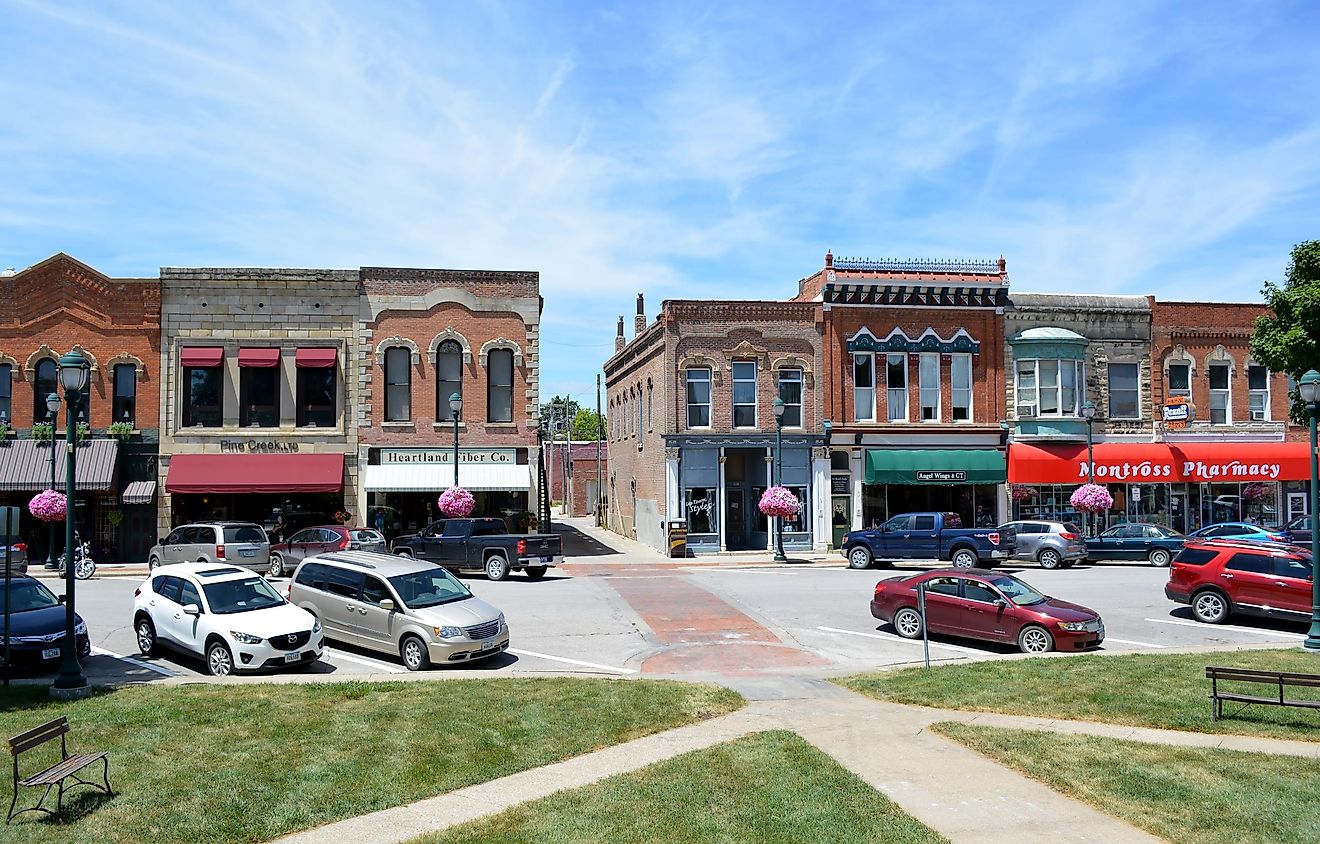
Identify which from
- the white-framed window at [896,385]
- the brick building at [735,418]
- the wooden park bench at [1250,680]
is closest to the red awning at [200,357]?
the brick building at [735,418]

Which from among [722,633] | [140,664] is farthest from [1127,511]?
[140,664]

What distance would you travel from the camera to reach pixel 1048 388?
40125 millimetres

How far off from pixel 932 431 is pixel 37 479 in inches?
1229

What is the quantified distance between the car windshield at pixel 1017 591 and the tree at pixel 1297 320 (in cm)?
1481

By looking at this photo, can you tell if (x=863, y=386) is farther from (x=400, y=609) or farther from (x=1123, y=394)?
(x=400, y=609)

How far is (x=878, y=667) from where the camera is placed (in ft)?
56.0

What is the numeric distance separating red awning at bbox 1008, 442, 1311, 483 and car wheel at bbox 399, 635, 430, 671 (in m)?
28.6

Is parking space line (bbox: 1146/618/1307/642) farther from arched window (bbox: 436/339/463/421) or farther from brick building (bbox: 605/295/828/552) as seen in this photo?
arched window (bbox: 436/339/463/421)

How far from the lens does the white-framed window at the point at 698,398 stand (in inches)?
1521

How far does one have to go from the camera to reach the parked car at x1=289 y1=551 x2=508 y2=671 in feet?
54.1

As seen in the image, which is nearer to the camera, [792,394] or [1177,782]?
[1177,782]

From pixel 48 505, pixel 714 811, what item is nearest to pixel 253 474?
pixel 48 505

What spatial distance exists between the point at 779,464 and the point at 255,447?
18.2 metres

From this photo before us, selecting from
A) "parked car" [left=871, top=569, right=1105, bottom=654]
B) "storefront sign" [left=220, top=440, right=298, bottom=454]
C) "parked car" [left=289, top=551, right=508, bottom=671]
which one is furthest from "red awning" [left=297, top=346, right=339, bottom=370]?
"parked car" [left=871, top=569, right=1105, bottom=654]
